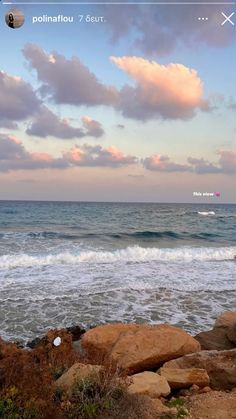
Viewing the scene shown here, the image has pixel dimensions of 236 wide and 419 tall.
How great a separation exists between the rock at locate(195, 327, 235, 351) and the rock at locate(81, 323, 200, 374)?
1.00 m

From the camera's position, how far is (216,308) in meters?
13.3

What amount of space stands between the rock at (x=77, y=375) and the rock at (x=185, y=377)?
1.46m

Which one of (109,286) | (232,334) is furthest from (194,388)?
(109,286)

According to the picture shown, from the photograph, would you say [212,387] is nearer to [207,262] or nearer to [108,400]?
[108,400]

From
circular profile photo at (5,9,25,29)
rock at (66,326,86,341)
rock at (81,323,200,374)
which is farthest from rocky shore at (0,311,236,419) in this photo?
circular profile photo at (5,9,25,29)

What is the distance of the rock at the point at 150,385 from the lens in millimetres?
5602

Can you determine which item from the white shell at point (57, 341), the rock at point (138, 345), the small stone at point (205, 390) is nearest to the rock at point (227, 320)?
the rock at point (138, 345)

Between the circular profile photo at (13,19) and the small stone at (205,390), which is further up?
the circular profile photo at (13,19)

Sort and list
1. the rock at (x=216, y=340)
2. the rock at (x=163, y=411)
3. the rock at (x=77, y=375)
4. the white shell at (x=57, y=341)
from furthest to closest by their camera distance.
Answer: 1. the rock at (x=216, y=340)
2. the white shell at (x=57, y=341)
3. the rock at (x=77, y=375)
4. the rock at (x=163, y=411)

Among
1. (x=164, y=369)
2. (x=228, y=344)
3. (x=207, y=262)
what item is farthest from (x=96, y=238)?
(x=164, y=369)

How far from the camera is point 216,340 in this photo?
924 cm

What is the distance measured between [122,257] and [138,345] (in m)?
17.0

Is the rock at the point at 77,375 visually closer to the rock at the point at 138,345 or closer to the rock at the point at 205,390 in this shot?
the rock at the point at 138,345

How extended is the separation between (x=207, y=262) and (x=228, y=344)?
14.5 metres
